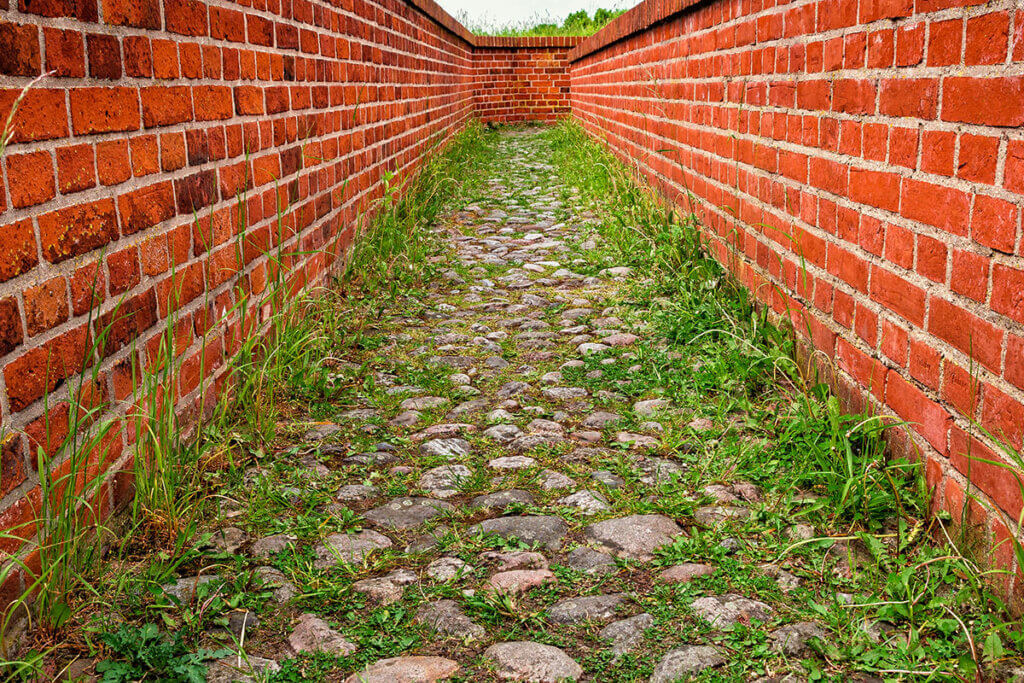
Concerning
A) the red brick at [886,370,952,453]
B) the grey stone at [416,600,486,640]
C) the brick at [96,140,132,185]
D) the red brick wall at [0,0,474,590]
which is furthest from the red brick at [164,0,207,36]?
the red brick at [886,370,952,453]

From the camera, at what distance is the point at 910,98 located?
2.03 meters

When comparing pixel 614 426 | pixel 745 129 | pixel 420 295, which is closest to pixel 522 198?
pixel 420 295

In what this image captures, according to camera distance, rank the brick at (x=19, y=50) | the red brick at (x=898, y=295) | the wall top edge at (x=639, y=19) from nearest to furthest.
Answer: the brick at (x=19, y=50) < the red brick at (x=898, y=295) < the wall top edge at (x=639, y=19)

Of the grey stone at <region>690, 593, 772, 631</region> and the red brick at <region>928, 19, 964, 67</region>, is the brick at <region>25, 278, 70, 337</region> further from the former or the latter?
the red brick at <region>928, 19, 964, 67</region>

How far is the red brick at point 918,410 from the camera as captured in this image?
1.91 metres

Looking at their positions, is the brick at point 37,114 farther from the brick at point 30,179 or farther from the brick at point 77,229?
the brick at point 77,229

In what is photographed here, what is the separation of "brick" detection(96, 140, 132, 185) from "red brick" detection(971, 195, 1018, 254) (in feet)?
6.15

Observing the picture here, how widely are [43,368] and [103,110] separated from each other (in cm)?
60

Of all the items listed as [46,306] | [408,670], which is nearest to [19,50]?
[46,306]

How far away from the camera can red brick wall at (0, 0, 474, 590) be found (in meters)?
1.57

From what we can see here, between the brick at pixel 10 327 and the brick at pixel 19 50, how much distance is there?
1.34ft

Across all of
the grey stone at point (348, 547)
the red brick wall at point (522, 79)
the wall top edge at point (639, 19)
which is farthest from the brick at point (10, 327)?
the red brick wall at point (522, 79)

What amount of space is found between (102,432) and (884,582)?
165 cm

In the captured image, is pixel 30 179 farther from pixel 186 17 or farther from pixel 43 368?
pixel 186 17
